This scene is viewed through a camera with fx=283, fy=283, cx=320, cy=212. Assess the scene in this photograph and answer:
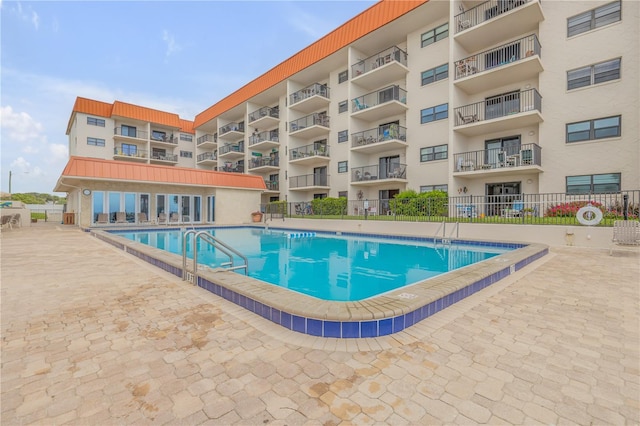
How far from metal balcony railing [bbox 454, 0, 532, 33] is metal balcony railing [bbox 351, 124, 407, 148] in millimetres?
5927

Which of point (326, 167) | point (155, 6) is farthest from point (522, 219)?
point (155, 6)

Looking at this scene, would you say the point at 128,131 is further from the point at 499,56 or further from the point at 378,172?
the point at 499,56

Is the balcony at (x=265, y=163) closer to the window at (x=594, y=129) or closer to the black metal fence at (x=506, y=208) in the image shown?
the black metal fence at (x=506, y=208)

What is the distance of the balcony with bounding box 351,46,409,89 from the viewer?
17.9m

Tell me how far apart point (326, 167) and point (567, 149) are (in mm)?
14935

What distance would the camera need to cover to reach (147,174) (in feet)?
59.4

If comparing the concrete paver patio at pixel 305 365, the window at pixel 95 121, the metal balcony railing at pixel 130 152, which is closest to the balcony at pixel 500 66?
the concrete paver patio at pixel 305 365

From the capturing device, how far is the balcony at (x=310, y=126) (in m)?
22.4

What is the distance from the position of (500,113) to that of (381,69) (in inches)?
296

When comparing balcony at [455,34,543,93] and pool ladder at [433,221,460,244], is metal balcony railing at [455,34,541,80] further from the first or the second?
pool ladder at [433,221,460,244]

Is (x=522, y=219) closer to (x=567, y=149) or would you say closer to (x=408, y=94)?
(x=567, y=149)

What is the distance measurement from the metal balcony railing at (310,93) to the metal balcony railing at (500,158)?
12.2 metres

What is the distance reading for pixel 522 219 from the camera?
10.6m

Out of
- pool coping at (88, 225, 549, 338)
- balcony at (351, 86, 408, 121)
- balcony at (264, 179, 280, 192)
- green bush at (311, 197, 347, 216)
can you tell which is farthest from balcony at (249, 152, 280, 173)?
pool coping at (88, 225, 549, 338)
